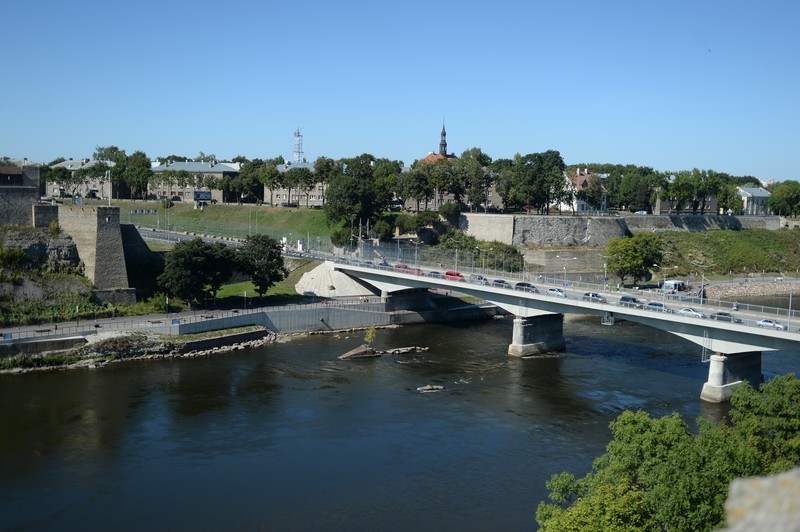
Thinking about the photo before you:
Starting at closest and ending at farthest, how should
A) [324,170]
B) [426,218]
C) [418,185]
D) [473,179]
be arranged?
[426,218], [418,185], [473,179], [324,170]

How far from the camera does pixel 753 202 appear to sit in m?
129

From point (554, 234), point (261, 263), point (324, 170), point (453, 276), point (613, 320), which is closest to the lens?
point (613, 320)

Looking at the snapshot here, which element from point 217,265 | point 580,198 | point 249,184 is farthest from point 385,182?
point 217,265

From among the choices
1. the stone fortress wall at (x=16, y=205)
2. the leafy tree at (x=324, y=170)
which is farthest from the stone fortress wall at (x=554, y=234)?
the stone fortress wall at (x=16, y=205)

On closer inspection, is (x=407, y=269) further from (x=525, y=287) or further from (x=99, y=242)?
(x=99, y=242)

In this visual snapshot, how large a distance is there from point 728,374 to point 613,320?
38.4 ft

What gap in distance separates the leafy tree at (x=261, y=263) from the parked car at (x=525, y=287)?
19.6 metres

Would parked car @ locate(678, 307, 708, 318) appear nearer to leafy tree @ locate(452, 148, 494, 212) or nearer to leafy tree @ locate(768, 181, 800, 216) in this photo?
leafy tree @ locate(452, 148, 494, 212)

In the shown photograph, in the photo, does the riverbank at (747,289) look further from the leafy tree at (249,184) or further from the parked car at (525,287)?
the leafy tree at (249,184)

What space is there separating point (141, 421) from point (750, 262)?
82805mm

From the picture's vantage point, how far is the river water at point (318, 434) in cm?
2747

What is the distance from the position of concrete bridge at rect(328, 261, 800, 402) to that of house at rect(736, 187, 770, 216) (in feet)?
278

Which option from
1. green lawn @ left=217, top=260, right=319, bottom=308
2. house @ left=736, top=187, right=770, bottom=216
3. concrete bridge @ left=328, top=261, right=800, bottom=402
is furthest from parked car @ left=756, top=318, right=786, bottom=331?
house @ left=736, top=187, right=770, bottom=216

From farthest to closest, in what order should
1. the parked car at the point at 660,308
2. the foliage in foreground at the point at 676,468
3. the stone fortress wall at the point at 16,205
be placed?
1. the stone fortress wall at the point at 16,205
2. the parked car at the point at 660,308
3. the foliage in foreground at the point at 676,468
